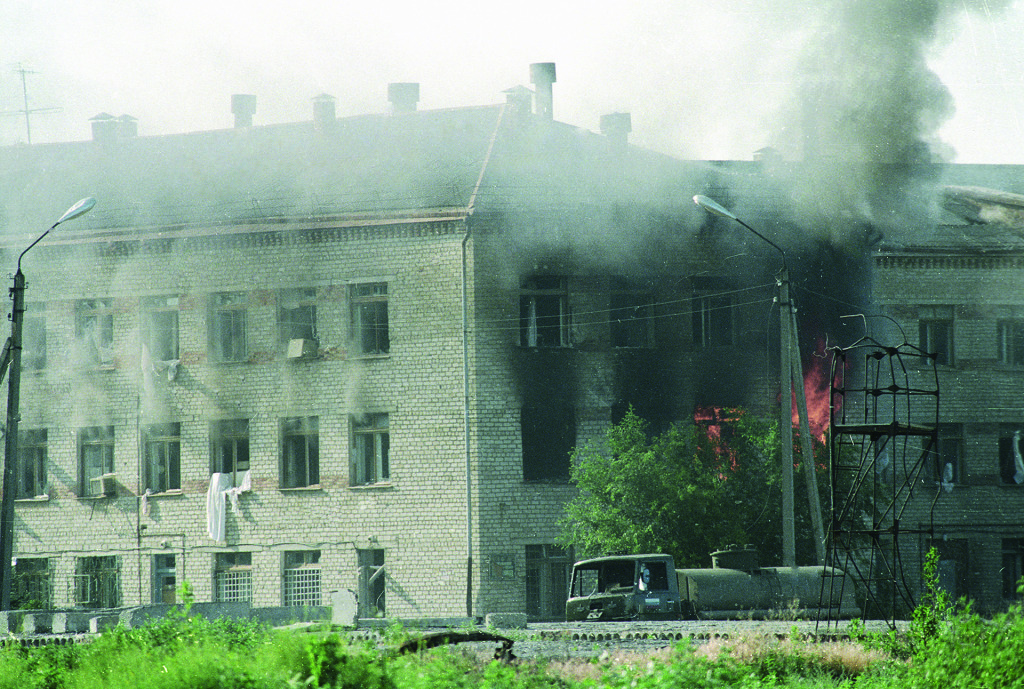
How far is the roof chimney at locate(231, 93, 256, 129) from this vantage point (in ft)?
98.4

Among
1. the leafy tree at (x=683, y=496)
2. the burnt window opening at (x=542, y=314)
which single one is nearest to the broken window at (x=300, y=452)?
the burnt window opening at (x=542, y=314)

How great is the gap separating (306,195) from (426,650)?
716 inches

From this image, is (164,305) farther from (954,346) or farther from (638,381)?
(954,346)

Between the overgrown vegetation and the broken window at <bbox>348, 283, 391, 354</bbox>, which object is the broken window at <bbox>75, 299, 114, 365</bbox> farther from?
the overgrown vegetation

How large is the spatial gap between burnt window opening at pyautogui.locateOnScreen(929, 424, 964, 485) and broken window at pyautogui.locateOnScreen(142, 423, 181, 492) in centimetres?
1786

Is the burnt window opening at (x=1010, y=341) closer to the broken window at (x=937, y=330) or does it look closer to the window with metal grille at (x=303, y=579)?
the broken window at (x=937, y=330)

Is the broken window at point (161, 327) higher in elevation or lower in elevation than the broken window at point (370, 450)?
higher

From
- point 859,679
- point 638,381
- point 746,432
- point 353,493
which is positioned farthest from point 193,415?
point 859,679

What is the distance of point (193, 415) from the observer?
2616cm

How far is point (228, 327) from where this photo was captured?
86.0ft

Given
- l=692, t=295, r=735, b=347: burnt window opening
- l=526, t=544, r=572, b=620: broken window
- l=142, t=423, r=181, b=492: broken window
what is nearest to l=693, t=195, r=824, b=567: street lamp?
l=692, t=295, r=735, b=347: burnt window opening

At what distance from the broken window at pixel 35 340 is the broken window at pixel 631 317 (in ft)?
45.1

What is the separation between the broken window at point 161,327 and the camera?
86.7 ft

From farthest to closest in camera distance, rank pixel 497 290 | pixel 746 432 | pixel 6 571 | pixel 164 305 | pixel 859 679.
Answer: pixel 164 305 < pixel 497 290 < pixel 746 432 < pixel 6 571 < pixel 859 679
